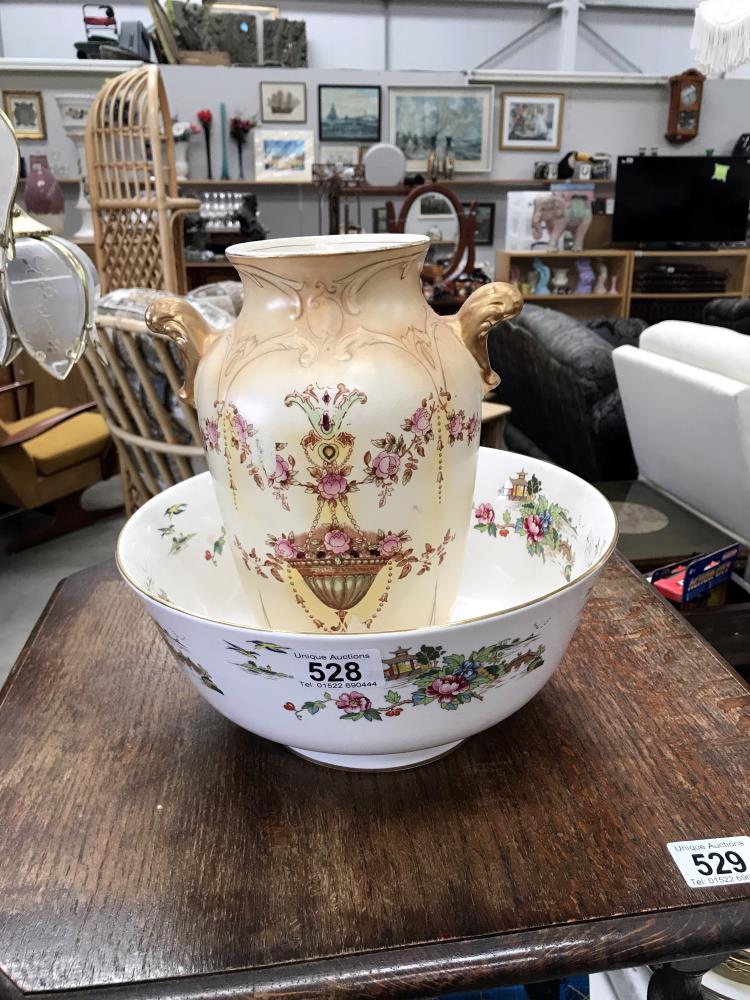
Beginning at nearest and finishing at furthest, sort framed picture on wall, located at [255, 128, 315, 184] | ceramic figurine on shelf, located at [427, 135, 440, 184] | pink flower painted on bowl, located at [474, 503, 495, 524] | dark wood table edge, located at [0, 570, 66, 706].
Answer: dark wood table edge, located at [0, 570, 66, 706]
pink flower painted on bowl, located at [474, 503, 495, 524]
framed picture on wall, located at [255, 128, 315, 184]
ceramic figurine on shelf, located at [427, 135, 440, 184]

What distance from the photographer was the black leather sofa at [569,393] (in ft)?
8.25

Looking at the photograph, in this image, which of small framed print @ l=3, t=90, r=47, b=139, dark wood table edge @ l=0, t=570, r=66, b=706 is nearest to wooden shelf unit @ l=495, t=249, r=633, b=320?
small framed print @ l=3, t=90, r=47, b=139

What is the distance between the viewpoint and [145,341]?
6.06 ft

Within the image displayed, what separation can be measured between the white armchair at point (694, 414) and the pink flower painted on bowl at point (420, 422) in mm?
1509

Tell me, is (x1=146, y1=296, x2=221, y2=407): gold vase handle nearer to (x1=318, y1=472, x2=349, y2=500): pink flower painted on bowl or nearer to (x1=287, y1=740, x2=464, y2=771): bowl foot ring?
(x1=318, y1=472, x2=349, y2=500): pink flower painted on bowl

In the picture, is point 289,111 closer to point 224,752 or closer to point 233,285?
point 233,285

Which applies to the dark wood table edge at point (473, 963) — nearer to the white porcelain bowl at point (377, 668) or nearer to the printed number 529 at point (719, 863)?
the printed number 529 at point (719, 863)

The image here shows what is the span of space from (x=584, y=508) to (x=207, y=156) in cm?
530

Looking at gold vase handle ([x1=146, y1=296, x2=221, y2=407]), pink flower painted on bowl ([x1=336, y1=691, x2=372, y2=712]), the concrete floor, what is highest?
gold vase handle ([x1=146, y1=296, x2=221, y2=407])

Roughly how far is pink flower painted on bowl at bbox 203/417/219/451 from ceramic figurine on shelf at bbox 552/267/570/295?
5493mm

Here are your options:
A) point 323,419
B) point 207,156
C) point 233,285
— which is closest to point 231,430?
point 323,419

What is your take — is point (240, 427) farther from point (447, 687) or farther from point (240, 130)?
point (240, 130)

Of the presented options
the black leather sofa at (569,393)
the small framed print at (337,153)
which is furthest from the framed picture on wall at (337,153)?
the black leather sofa at (569,393)

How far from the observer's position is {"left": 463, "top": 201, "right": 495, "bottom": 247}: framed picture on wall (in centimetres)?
592
